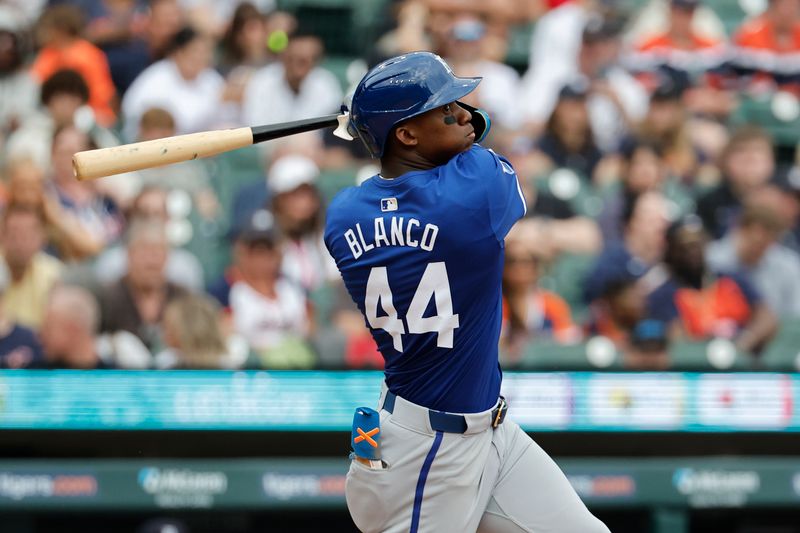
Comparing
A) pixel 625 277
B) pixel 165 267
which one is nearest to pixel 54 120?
pixel 165 267

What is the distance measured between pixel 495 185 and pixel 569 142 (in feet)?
12.0

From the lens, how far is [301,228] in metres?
5.89

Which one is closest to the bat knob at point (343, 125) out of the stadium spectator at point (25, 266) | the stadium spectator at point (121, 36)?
the stadium spectator at point (25, 266)

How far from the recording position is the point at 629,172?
646 cm

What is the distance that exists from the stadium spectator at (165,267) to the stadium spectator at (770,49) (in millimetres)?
3594

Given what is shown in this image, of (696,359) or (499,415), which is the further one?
(696,359)

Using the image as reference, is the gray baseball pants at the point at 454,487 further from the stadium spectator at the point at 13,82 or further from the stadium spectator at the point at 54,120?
the stadium spectator at the point at 13,82

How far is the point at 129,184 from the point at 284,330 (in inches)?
41.7

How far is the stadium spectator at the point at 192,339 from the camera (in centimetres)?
531

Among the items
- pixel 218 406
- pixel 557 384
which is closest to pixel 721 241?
pixel 557 384

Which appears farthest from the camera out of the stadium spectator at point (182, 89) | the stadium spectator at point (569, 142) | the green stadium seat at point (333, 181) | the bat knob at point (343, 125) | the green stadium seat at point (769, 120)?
the green stadium seat at point (769, 120)

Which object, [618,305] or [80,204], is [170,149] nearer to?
[80,204]

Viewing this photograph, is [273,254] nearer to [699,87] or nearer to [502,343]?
[502,343]

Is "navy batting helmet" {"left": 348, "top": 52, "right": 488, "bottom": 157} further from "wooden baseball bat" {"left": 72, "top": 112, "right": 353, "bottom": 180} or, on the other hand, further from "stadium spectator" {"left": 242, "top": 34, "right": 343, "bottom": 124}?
"stadium spectator" {"left": 242, "top": 34, "right": 343, "bottom": 124}
